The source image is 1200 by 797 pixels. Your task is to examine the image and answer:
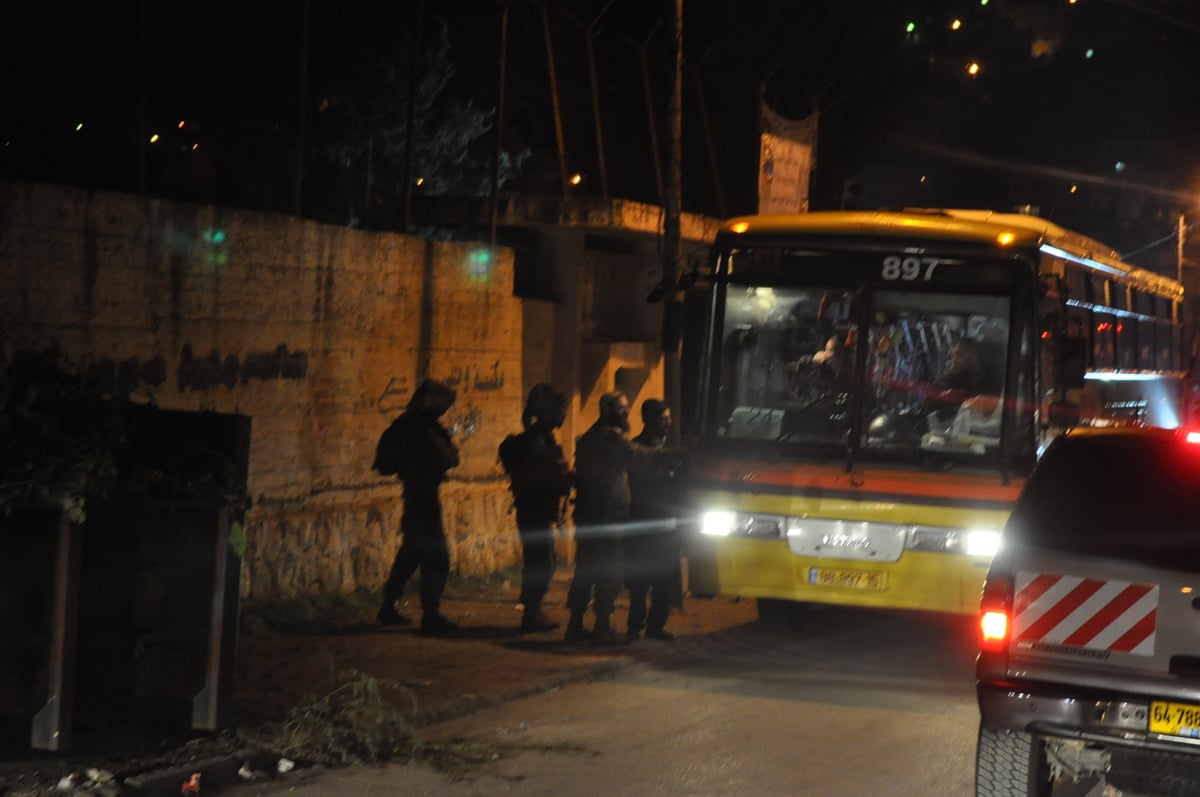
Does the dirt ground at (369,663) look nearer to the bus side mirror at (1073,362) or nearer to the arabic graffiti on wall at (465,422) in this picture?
the arabic graffiti on wall at (465,422)

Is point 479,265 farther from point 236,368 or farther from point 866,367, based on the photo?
point 866,367

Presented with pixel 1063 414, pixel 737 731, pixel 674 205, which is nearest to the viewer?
pixel 737 731

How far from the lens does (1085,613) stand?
18.6ft

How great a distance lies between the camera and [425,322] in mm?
13141

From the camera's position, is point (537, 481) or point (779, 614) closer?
point (537, 481)

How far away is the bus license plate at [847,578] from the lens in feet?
32.0

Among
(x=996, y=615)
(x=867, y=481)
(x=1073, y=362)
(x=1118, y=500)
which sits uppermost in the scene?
(x=1073, y=362)

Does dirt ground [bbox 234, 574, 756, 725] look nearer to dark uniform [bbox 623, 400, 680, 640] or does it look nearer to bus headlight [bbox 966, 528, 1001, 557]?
dark uniform [bbox 623, 400, 680, 640]

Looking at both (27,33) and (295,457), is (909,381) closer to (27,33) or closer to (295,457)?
(295,457)

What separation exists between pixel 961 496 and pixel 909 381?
0.84m

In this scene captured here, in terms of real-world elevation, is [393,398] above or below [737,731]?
above

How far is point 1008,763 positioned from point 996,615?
2.00ft

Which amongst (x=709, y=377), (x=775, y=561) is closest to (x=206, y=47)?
(x=709, y=377)

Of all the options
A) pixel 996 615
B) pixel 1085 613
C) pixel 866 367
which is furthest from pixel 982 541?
pixel 1085 613
